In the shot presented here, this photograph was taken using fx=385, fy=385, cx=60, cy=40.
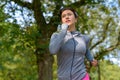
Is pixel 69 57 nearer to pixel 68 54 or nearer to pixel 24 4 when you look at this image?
pixel 68 54

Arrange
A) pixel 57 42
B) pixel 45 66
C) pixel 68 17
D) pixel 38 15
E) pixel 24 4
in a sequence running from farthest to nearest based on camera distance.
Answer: pixel 24 4, pixel 38 15, pixel 45 66, pixel 68 17, pixel 57 42

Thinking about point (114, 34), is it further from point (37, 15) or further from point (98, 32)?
point (37, 15)

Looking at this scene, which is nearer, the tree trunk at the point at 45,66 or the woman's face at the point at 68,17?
the woman's face at the point at 68,17

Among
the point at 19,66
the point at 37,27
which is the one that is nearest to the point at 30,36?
the point at 37,27

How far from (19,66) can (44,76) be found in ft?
41.8

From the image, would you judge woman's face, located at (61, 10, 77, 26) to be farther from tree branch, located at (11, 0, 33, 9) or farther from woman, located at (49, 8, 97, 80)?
tree branch, located at (11, 0, 33, 9)

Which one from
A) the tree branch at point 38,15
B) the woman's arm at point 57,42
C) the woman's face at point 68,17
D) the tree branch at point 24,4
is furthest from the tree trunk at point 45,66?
the woman's arm at point 57,42

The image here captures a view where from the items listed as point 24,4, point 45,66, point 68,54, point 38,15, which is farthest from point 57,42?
point 24,4

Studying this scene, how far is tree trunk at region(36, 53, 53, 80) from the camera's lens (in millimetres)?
14844

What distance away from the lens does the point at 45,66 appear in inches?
590

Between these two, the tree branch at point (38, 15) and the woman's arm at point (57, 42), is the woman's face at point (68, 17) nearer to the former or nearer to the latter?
the woman's arm at point (57, 42)

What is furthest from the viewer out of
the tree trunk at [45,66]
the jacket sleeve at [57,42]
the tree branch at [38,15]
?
the tree branch at [38,15]

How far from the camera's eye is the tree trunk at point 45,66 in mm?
14844

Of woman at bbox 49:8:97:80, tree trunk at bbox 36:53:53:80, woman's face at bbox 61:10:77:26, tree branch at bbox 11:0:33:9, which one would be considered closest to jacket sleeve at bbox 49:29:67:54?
woman at bbox 49:8:97:80
